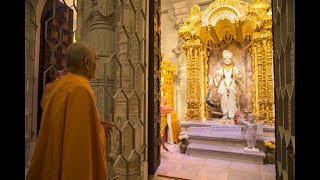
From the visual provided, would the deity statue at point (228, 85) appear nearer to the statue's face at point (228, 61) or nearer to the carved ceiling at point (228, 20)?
the statue's face at point (228, 61)

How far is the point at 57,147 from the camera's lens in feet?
3.42

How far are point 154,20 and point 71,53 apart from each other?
6.21ft

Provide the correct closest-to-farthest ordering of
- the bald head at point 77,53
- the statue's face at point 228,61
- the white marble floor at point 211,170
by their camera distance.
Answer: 1. the bald head at point 77,53
2. the white marble floor at point 211,170
3. the statue's face at point 228,61

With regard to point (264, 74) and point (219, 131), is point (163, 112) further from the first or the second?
point (264, 74)

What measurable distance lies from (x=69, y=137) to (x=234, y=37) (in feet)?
25.4

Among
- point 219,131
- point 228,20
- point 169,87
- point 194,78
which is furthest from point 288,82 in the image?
point 169,87

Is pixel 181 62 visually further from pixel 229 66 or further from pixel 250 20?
pixel 250 20

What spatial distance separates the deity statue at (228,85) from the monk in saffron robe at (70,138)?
6797mm

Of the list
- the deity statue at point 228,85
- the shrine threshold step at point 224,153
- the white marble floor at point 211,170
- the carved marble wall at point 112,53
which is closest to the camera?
the carved marble wall at point 112,53

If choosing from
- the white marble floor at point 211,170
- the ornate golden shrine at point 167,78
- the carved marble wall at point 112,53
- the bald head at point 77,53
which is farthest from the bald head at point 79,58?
the ornate golden shrine at point 167,78

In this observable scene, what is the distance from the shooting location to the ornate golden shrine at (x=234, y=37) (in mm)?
6223

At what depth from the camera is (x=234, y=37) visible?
767cm

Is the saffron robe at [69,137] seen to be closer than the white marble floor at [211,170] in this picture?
Yes

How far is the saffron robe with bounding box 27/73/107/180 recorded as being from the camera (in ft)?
3.35
